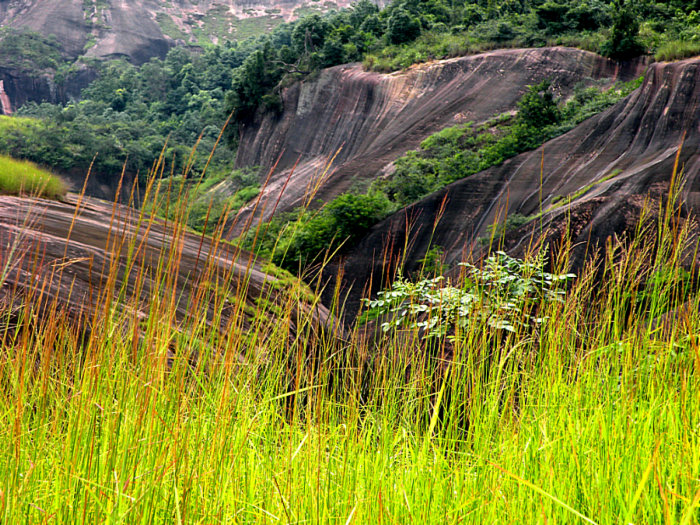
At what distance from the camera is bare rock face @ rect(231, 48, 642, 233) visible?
17.2 metres

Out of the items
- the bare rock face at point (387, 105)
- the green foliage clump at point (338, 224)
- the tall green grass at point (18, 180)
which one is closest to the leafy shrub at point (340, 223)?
the green foliage clump at point (338, 224)

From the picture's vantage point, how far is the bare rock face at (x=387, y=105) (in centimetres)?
1725

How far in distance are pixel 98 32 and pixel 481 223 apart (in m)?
68.5

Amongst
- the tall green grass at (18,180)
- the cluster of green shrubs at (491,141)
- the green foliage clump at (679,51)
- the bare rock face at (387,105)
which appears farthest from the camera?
the bare rock face at (387,105)

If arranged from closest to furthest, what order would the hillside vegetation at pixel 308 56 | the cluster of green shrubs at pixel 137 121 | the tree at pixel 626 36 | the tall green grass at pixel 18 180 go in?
1. the tall green grass at pixel 18 180
2. the tree at pixel 626 36
3. the hillside vegetation at pixel 308 56
4. the cluster of green shrubs at pixel 137 121

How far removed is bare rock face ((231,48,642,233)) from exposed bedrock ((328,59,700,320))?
11.7ft

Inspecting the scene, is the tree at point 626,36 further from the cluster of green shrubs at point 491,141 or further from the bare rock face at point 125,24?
the bare rock face at point 125,24

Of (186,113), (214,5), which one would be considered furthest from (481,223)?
(214,5)

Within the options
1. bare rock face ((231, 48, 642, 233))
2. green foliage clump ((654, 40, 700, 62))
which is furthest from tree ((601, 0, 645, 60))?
green foliage clump ((654, 40, 700, 62))

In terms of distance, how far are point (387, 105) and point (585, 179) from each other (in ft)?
37.1

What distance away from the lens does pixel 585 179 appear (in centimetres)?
1085

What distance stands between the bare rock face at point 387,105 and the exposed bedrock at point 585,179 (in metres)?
3.57

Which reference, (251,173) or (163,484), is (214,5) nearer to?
(251,173)

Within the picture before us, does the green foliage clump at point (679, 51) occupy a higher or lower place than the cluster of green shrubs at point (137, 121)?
higher
